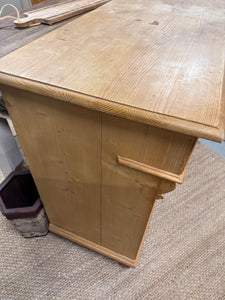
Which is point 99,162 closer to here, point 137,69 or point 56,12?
point 137,69

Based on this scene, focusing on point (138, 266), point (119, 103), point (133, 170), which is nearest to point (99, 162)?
point (133, 170)

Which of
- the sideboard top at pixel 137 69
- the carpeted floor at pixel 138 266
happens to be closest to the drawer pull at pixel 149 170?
the sideboard top at pixel 137 69

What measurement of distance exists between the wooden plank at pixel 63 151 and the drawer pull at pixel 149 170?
8cm

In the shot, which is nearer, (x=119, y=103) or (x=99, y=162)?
(x=119, y=103)

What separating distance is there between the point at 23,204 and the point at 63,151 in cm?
61

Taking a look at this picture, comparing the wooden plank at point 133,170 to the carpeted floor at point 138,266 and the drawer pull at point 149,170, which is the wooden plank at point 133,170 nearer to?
the drawer pull at point 149,170

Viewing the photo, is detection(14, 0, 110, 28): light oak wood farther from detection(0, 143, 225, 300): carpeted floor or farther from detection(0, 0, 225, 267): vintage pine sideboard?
detection(0, 143, 225, 300): carpeted floor

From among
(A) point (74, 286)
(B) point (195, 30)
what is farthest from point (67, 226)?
(B) point (195, 30)

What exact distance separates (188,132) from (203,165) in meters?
1.19

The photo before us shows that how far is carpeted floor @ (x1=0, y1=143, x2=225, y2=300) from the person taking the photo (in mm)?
933

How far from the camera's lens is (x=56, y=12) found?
871 millimetres

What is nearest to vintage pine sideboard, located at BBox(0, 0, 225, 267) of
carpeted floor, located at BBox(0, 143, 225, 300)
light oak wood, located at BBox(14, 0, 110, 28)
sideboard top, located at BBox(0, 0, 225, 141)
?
sideboard top, located at BBox(0, 0, 225, 141)

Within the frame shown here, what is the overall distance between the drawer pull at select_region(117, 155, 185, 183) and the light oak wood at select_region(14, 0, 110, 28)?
65 cm

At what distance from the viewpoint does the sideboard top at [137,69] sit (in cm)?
40
